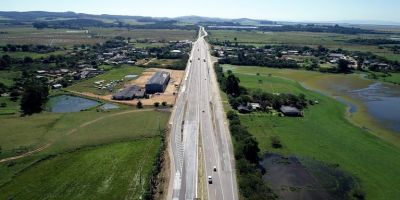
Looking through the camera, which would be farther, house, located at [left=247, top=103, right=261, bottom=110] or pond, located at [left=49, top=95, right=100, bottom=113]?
pond, located at [left=49, top=95, right=100, bottom=113]

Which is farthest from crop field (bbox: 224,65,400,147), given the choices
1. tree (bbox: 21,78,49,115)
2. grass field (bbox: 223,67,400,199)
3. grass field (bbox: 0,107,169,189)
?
tree (bbox: 21,78,49,115)

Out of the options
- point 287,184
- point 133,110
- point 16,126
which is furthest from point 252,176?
point 16,126

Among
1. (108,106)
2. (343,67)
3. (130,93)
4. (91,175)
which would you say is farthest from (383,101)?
(91,175)

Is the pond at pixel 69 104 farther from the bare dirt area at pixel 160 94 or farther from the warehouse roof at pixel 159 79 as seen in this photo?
the warehouse roof at pixel 159 79

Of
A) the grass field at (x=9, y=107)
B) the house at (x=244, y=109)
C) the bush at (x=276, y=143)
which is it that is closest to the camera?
the bush at (x=276, y=143)

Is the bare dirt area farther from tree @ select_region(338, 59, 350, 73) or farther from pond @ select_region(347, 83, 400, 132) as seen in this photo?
tree @ select_region(338, 59, 350, 73)

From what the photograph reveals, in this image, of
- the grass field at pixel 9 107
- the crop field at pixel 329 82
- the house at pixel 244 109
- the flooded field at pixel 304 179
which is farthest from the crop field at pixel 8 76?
the flooded field at pixel 304 179
